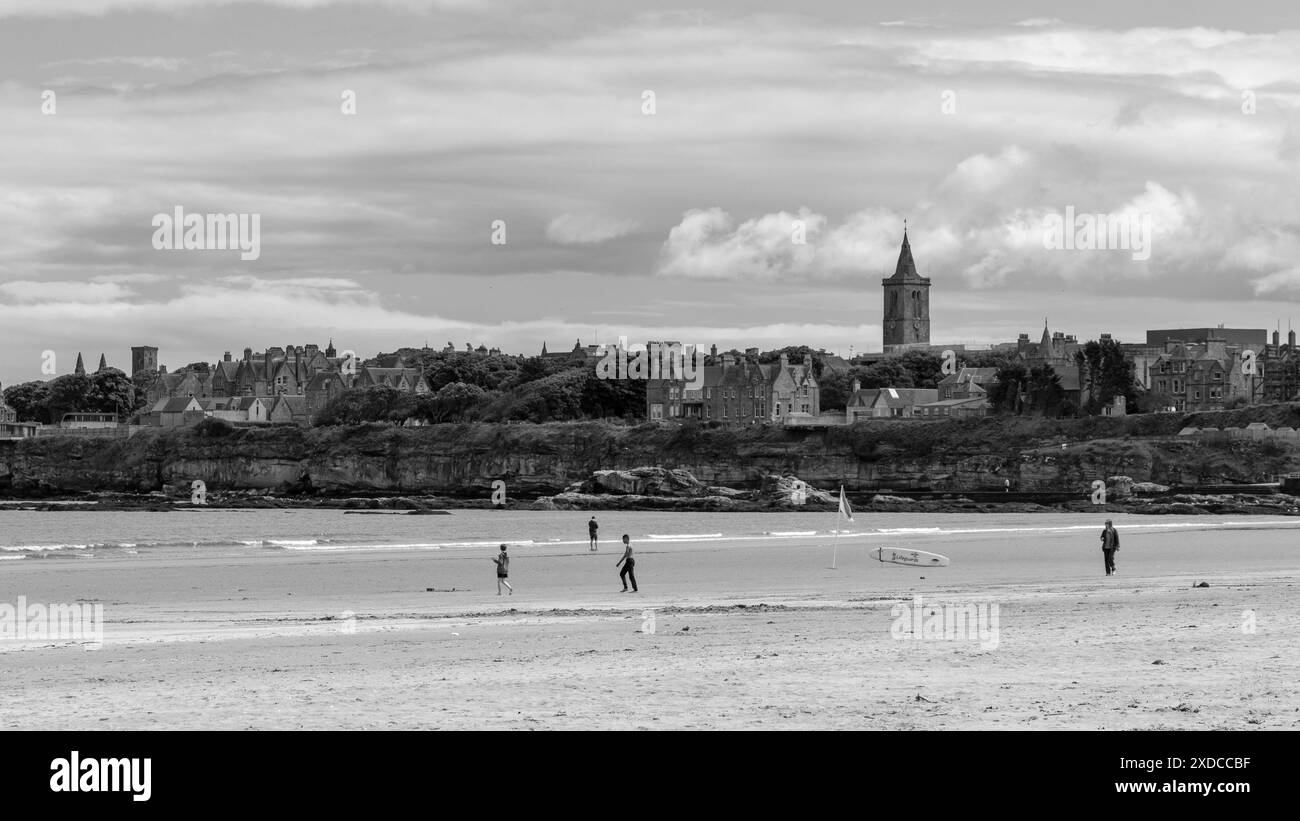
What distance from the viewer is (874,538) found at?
60.9 m

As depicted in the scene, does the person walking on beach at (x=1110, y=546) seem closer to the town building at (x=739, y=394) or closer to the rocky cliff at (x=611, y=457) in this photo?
the rocky cliff at (x=611, y=457)

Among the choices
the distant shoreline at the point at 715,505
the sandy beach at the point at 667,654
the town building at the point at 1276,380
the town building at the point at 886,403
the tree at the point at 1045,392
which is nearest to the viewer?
the sandy beach at the point at 667,654

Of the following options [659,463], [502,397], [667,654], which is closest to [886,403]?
[659,463]

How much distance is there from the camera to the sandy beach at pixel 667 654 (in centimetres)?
1408

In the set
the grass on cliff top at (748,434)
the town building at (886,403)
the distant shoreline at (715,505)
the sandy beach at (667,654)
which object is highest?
the town building at (886,403)

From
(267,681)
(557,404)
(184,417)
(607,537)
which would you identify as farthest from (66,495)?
(267,681)

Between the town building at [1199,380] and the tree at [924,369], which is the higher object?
the tree at [924,369]

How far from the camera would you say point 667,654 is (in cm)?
1931

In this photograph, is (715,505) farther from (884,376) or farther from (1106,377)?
(884,376)

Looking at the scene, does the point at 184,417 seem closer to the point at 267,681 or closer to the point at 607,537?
the point at 607,537

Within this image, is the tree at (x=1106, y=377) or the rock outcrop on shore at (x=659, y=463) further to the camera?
the tree at (x=1106, y=377)

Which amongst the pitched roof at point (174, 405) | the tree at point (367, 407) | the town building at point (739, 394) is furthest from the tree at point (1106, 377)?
the pitched roof at point (174, 405)

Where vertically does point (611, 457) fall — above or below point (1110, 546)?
above

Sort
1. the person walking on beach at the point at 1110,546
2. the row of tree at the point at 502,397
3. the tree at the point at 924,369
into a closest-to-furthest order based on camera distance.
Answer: the person walking on beach at the point at 1110,546 < the row of tree at the point at 502,397 < the tree at the point at 924,369
